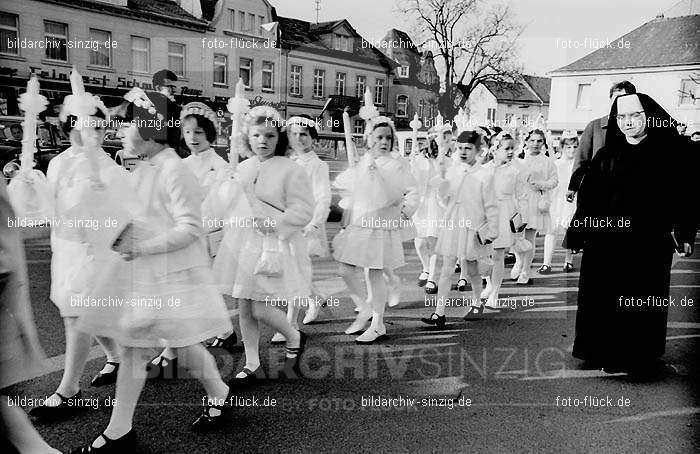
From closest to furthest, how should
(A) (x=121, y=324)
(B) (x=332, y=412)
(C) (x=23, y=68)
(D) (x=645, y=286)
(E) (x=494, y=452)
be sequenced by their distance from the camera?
(A) (x=121, y=324) < (E) (x=494, y=452) < (B) (x=332, y=412) < (D) (x=645, y=286) < (C) (x=23, y=68)

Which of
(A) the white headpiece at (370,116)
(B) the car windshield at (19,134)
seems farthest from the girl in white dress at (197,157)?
(B) the car windshield at (19,134)

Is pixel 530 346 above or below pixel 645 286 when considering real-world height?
below

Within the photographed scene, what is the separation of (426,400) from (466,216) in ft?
8.06

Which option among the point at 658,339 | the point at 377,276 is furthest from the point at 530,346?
the point at 377,276

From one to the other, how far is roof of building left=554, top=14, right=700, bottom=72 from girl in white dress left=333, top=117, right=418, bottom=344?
357cm

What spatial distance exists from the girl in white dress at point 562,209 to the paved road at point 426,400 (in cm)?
332

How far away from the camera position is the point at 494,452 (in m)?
3.27

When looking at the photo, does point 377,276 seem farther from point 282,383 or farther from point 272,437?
point 272,437

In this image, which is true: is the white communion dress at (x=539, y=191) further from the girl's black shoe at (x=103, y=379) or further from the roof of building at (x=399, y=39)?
the girl's black shoe at (x=103, y=379)

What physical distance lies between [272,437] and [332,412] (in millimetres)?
530

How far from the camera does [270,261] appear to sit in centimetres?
404

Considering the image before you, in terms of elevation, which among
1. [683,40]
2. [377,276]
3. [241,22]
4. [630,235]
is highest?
[241,22]

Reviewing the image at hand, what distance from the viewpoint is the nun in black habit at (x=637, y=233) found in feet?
15.0

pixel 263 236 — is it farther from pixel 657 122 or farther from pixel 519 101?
pixel 519 101
